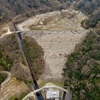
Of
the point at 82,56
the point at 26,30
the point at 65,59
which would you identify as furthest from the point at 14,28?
the point at 82,56

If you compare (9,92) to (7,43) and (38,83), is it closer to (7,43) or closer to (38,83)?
(38,83)

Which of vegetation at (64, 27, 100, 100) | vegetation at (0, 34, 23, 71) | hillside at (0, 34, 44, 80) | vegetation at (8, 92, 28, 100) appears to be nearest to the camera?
vegetation at (8, 92, 28, 100)

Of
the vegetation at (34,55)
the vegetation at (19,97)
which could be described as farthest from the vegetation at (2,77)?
the vegetation at (34,55)

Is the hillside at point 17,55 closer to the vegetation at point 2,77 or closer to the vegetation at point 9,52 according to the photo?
the vegetation at point 9,52

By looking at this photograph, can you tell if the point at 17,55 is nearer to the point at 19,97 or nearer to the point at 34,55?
the point at 34,55

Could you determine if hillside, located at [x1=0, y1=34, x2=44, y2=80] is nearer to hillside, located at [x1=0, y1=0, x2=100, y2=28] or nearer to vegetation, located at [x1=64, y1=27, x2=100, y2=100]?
vegetation, located at [x1=64, y1=27, x2=100, y2=100]

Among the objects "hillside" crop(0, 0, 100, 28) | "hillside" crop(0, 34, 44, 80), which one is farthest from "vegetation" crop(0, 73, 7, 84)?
"hillside" crop(0, 0, 100, 28)
